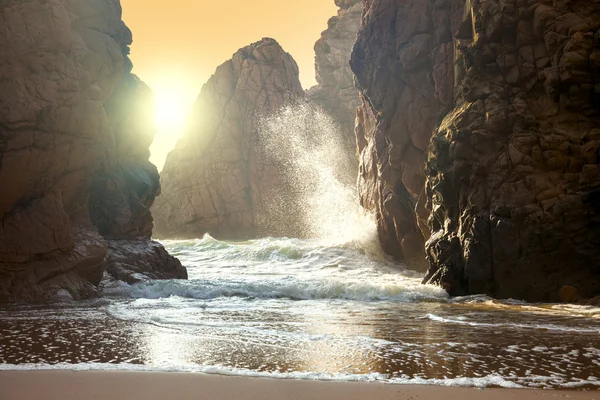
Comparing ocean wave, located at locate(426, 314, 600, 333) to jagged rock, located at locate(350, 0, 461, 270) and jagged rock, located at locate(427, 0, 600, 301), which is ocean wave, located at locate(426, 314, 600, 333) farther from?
jagged rock, located at locate(350, 0, 461, 270)

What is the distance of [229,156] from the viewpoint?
54.7 m

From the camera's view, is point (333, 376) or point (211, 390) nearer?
point (211, 390)

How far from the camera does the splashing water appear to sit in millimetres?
51272

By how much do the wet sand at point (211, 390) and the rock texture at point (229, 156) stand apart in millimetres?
Result: 48359

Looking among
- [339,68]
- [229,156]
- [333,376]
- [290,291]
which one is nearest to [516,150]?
[290,291]

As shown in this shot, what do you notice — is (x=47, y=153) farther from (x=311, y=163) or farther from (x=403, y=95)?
(x=311, y=163)

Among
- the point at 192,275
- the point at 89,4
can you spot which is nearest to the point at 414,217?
the point at 192,275

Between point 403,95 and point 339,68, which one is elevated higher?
point 339,68

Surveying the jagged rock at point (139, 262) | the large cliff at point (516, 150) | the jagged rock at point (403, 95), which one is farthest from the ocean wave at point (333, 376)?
the jagged rock at point (403, 95)

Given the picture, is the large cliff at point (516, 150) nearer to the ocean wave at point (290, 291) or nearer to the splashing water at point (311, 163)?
the ocean wave at point (290, 291)

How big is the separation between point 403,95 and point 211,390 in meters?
21.1

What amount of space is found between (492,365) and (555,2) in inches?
509

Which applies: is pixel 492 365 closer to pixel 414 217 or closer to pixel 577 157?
pixel 577 157

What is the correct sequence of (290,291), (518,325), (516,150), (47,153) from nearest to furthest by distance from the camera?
(518,325) < (47,153) < (516,150) < (290,291)
